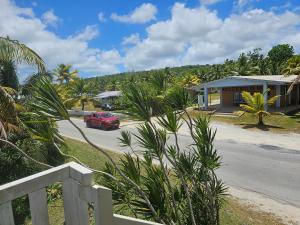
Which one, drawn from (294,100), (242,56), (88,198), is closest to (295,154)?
(88,198)

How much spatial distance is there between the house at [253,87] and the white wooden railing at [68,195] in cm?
2616

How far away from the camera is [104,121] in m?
26.8

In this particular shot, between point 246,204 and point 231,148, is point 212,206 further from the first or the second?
point 231,148

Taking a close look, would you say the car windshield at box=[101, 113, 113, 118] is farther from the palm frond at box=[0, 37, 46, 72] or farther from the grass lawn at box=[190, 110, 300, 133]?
the palm frond at box=[0, 37, 46, 72]

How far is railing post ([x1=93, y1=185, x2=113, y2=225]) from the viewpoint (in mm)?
2439

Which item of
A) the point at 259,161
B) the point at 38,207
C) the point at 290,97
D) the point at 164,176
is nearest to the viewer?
the point at 38,207

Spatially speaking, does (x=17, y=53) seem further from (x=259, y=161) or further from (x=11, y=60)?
(x=259, y=161)

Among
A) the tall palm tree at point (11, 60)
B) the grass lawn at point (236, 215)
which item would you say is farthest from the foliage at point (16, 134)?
the grass lawn at point (236, 215)

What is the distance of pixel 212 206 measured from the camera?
5.00 meters

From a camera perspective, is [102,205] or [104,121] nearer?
[102,205]

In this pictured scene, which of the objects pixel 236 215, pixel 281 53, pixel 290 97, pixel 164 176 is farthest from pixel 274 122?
pixel 281 53

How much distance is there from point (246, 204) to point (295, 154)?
746 centimetres

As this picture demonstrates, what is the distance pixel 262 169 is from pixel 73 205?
1185 cm

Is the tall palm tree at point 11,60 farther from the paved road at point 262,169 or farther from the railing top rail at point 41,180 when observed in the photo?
the paved road at point 262,169
